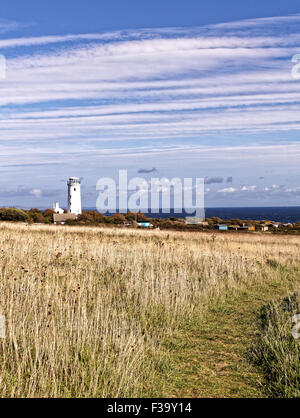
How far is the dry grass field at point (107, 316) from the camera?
532 centimetres

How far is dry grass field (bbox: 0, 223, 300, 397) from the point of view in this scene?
5.32 meters

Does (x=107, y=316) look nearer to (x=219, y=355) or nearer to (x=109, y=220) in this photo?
(x=219, y=355)

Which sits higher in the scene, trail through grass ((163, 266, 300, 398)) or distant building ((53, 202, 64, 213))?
distant building ((53, 202, 64, 213))

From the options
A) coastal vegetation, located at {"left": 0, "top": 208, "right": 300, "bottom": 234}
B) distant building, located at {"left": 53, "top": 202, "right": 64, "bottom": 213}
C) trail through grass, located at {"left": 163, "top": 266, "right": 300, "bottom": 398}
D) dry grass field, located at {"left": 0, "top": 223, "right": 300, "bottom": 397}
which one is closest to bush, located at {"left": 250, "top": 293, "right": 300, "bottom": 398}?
trail through grass, located at {"left": 163, "top": 266, "right": 300, "bottom": 398}

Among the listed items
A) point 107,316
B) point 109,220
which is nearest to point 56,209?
point 109,220

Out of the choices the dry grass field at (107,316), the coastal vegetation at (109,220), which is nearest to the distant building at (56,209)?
the coastal vegetation at (109,220)

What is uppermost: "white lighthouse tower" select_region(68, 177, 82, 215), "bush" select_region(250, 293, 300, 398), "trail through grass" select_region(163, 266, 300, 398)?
"white lighthouse tower" select_region(68, 177, 82, 215)

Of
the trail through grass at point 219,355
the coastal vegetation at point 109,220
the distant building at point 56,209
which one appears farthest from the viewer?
the distant building at point 56,209

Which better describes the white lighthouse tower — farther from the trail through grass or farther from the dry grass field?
the trail through grass

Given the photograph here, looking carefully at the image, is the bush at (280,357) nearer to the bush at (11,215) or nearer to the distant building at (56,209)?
the bush at (11,215)

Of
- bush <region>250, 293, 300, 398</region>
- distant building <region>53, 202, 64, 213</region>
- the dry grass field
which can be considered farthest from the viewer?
distant building <region>53, 202, 64, 213</region>

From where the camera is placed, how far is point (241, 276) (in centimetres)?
1363
